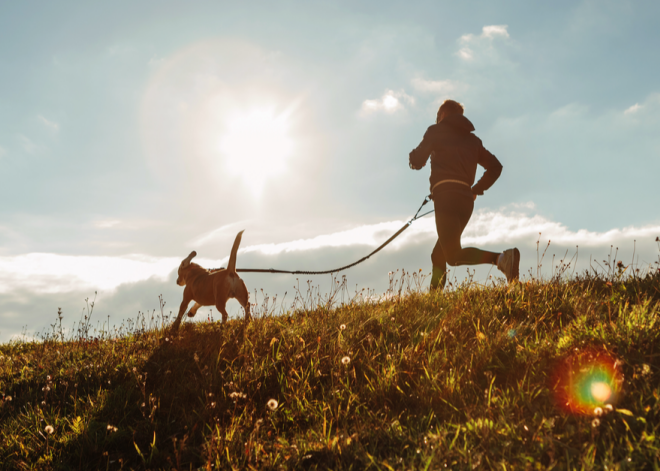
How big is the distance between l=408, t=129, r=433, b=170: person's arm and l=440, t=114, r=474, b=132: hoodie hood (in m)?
0.35

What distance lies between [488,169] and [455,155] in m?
0.79

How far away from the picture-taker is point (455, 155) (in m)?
5.38

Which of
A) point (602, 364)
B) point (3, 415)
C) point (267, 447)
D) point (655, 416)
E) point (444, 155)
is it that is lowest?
point (3, 415)

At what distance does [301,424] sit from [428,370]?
1042 mm

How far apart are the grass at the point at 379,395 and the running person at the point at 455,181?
2.51ft

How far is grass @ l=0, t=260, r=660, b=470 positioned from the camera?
2080mm

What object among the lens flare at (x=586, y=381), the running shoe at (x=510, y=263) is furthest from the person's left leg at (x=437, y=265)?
the lens flare at (x=586, y=381)

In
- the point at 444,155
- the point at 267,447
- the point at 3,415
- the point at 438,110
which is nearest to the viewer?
the point at 267,447

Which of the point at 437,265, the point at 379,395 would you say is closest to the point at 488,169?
the point at 437,265

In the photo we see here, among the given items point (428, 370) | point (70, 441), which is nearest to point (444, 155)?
point (428, 370)

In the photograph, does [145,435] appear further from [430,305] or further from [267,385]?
[430,305]

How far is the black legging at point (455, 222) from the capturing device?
17.3ft

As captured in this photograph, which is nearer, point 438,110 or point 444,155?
point 444,155

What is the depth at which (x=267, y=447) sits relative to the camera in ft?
7.94
